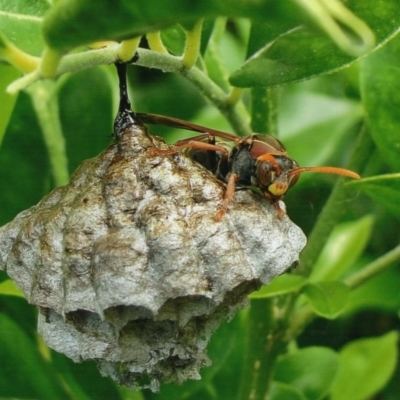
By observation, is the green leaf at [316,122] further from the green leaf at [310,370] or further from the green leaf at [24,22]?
the green leaf at [24,22]

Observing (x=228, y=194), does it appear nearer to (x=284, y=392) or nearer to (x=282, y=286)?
(x=282, y=286)

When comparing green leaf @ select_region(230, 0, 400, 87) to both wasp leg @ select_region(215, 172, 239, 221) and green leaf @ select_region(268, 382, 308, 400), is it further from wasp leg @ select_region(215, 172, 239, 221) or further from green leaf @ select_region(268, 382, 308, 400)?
green leaf @ select_region(268, 382, 308, 400)

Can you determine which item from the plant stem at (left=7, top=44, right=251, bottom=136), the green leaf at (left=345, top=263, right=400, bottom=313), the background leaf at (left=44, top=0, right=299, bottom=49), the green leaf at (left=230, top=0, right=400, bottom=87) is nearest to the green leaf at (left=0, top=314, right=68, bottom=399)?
the plant stem at (left=7, top=44, right=251, bottom=136)

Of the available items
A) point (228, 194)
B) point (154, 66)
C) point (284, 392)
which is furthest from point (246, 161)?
point (284, 392)

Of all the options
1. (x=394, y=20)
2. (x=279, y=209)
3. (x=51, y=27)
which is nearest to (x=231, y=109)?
(x=279, y=209)

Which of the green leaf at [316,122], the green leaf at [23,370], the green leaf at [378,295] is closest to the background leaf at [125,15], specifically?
the green leaf at [23,370]

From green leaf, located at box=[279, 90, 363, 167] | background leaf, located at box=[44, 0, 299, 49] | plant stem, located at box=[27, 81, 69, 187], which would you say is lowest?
background leaf, located at box=[44, 0, 299, 49]
